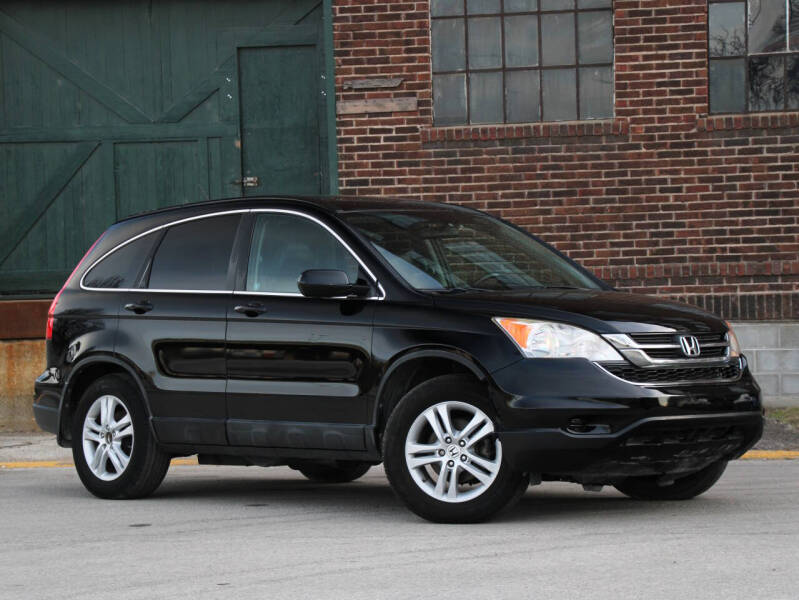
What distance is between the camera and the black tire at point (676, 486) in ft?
26.4

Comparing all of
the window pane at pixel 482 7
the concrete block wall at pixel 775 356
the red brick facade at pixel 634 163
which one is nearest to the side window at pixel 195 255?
the red brick facade at pixel 634 163

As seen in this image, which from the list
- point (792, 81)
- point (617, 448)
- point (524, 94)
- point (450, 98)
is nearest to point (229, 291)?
point (617, 448)

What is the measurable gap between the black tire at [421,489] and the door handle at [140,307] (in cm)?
199

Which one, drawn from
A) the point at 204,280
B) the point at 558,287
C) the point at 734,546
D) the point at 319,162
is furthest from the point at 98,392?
the point at 319,162

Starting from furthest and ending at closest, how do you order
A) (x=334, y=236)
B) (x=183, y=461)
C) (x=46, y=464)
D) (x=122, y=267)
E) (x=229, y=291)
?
(x=183, y=461) < (x=46, y=464) < (x=122, y=267) < (x=229, y=291) < (x=334, y=236)

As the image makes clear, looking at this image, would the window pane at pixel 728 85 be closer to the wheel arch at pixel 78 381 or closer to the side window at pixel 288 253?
the side window at pixel 288 253

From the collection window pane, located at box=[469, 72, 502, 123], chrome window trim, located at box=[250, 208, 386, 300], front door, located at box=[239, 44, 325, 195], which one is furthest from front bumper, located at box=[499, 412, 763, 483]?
front door, located at box=[239, 44, 325, 195]

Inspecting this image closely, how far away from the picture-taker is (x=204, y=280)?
850cm

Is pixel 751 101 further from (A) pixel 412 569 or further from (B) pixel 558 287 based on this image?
(A) pixel 412 569

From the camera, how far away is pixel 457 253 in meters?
8.07

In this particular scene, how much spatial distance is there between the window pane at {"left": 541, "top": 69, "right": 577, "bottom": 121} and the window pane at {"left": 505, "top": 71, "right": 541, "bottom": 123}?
77 millimetres

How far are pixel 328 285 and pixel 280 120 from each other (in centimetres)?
752

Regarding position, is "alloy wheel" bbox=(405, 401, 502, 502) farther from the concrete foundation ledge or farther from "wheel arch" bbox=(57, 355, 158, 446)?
the concrete foundation ledge

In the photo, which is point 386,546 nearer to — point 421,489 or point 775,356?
point 421,489
